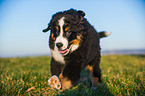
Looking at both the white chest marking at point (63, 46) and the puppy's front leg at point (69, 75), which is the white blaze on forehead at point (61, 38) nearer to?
the white chest marking at point (63, 46)

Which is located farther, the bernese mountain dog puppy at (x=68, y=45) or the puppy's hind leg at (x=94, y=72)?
the puppy's hind leg at (x=94, y=72)

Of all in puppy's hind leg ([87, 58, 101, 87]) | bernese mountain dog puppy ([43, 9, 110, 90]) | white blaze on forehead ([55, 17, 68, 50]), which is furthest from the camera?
puppy's hind leg ([87, 58, 101, 87])

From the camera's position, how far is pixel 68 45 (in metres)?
2.50

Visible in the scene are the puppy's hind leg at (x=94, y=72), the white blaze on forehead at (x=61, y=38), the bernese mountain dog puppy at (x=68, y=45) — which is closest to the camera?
the white blaze on forehead at (x=61, y=38)

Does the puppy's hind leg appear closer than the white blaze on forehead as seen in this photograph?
No

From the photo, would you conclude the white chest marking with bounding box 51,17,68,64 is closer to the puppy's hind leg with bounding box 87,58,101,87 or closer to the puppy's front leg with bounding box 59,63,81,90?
the puppy's front leg with bounding box 59,63,81,90

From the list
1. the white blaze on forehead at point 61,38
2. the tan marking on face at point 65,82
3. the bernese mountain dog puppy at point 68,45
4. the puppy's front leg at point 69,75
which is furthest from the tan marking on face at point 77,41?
the tan marking on face at point 65,82

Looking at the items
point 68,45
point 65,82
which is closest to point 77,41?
point 68,45

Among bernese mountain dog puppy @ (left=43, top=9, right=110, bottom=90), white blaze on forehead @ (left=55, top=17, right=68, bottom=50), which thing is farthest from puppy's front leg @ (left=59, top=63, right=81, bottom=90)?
white blaze on forehead @ (left=55, top=17, right=68, bottom=50)

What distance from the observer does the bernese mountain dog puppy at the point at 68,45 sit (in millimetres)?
2475

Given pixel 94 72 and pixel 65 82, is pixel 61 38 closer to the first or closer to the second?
pixel 65 82

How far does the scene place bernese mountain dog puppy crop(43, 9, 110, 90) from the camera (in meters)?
2.47

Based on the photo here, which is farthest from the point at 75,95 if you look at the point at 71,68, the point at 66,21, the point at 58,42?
the point at 66,21

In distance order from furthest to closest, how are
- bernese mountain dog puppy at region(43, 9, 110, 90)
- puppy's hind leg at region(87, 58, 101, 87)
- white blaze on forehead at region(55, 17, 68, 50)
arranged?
puppy's hind leg at region(87, 58, 101, 87) → bernese mountain dog puppy at region(43, 9, 110, 90) → white blaze on forehead at region(55, 17, 68, 50)
